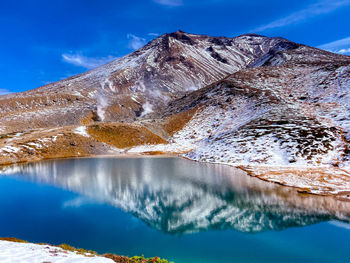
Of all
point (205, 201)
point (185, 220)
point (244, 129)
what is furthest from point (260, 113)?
point (185, 220)

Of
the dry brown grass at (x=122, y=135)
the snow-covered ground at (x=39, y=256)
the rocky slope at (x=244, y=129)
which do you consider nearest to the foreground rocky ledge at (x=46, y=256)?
the snow-covered ground at (x=39, y=256)

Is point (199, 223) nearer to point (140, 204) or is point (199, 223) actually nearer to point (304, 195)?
point (140, 204)

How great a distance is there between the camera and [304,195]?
81.4ft

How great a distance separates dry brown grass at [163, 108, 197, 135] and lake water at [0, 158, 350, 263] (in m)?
54.5

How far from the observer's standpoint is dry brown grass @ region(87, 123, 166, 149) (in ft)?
248

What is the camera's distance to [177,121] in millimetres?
90438

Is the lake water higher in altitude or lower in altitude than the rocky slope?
lower

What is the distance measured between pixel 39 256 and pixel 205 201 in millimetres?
16130

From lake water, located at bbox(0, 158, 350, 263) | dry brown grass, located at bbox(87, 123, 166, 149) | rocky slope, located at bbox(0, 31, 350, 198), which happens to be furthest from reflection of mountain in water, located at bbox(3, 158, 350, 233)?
dry brown grass, located at bbox(87, 123, 166, 149)

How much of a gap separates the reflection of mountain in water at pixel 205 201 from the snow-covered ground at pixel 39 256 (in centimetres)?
708

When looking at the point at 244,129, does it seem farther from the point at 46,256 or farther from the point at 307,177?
the point at 46,256

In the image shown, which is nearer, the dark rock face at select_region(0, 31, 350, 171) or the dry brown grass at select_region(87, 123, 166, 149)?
the dark rock face at select_region(0, 31, 350, 171)

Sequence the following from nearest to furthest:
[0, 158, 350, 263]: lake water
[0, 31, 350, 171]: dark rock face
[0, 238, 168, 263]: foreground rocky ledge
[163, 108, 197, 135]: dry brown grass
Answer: [0, 238, 168, 263]: foreground rocky ledge
[0, 158, 350, 263]: lake water
[0, 31, 350, 171]: dark rock face
[163, 108, 197, 135]: dry brown grass

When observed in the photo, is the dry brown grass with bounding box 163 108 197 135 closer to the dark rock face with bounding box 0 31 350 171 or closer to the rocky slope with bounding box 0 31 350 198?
the rocky slope with bounding box 0 31 350 198
